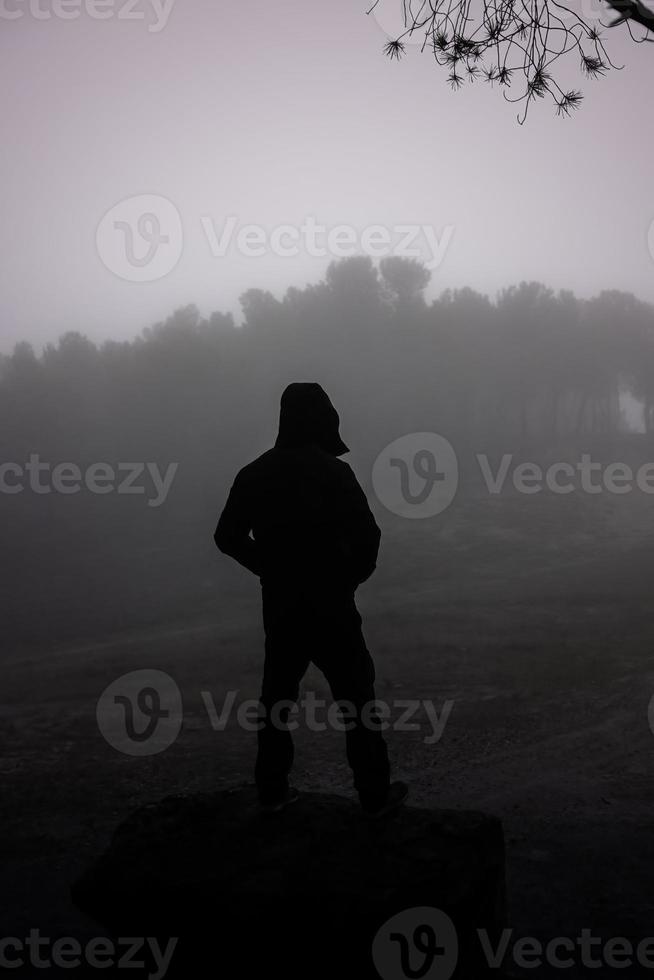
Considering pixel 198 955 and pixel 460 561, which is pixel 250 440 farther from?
pixel 198 955

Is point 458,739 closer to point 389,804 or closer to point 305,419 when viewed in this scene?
point 389,804

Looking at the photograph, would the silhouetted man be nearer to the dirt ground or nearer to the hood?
the hood

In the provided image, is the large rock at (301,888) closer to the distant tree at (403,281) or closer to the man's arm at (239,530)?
the man's arm at (239,530)

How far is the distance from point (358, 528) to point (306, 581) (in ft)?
1.34

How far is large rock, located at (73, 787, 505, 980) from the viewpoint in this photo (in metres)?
3.11

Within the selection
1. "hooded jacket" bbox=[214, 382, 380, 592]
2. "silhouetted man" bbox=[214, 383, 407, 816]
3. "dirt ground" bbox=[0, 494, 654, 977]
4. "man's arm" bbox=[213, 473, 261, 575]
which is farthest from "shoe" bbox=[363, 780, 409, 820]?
"man's arm" bbox=[213, 473, 261, 575]

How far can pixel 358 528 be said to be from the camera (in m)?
3.91

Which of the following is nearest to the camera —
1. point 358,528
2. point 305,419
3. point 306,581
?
point 306,581

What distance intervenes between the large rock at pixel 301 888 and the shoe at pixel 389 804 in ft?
0.17

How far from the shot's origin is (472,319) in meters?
45.7

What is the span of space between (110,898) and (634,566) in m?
20.0

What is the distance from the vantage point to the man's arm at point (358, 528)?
389 cm

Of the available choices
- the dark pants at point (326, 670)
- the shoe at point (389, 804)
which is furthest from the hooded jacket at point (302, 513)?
the shoe at point (389, 804)

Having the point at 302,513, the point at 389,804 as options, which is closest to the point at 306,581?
the point at 302,513
